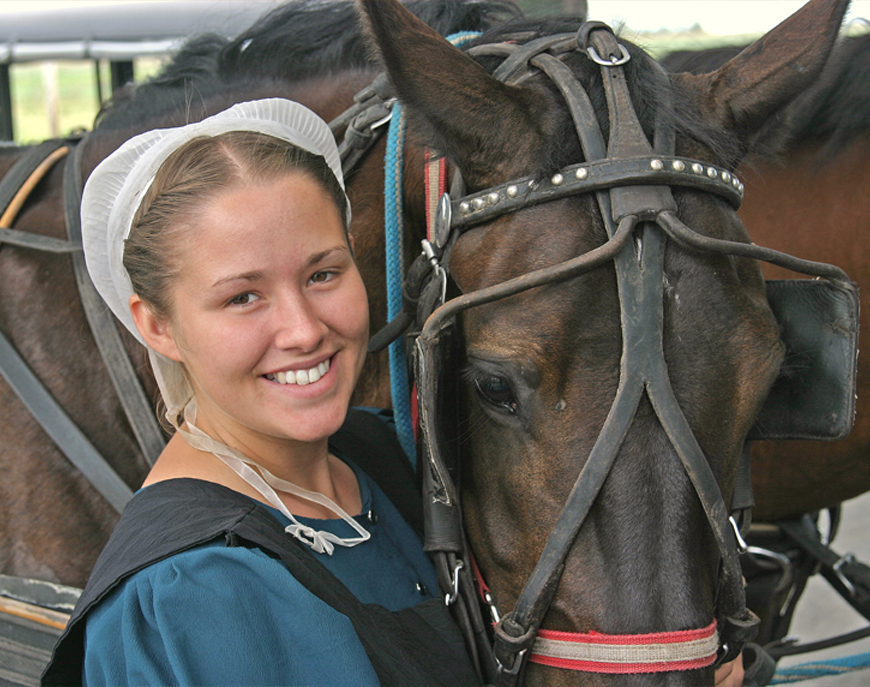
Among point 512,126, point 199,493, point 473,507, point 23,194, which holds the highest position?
point 512,126

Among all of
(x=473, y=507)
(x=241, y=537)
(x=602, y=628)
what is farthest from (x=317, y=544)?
(x=602, y=628)

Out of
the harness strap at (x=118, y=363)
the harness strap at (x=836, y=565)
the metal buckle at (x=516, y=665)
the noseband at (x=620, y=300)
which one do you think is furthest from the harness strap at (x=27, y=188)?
the harness strap at (x=836, y=565)

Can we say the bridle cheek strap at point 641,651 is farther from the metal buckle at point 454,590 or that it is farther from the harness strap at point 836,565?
the harness strap at point 836,565

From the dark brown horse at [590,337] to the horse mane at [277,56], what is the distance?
1.89 ft

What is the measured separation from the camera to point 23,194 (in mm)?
1997

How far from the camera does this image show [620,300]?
46.9 inches

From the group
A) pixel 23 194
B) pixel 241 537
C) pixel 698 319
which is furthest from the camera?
pixel 23 194

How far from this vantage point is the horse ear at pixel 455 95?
1306 millimetres

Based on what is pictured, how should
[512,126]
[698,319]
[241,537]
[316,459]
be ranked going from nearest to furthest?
[241,537]
[698,319]
[512,126]
[316,459]

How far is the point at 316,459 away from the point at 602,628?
2.05 feet

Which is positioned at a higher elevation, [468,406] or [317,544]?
[468,406]

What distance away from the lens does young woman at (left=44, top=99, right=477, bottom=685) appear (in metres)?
1.05

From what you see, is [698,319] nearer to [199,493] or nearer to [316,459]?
[316,459]

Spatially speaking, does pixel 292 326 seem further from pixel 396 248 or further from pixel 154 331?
pixel 396 248
